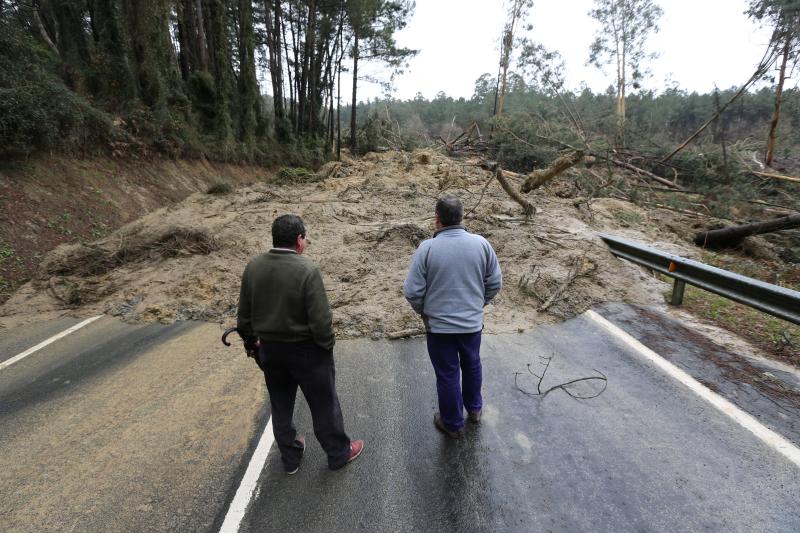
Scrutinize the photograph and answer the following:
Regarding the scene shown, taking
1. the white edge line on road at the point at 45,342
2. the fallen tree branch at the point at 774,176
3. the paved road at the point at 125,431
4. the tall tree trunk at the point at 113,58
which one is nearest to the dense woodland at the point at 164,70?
the tall tree trunk at the point at 113,58

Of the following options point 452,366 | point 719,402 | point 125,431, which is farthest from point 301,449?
point 719,402

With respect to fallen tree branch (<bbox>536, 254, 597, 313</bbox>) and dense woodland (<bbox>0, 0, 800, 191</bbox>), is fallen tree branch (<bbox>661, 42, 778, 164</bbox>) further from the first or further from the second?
fallen tree branch (<bbox>536, 254, 597, 313</bbox>)

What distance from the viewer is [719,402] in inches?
130

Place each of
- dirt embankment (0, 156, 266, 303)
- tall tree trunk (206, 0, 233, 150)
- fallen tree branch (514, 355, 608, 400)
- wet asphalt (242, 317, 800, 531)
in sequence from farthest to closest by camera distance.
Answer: tall tree trunk (206, 0, 233, 150), dirt embankment (0, 156, 266, 303), fallen tree branch (514, 355, 608, 400), wet asphalt (242, 317, 800, 531)

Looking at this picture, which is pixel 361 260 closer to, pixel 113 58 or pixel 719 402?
pixel 719 402

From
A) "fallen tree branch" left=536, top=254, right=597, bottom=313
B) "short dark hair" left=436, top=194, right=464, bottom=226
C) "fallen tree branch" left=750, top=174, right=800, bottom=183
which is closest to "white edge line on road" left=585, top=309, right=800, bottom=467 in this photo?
"fallen tree branch" left=536, top=254, right=597, bottom=313

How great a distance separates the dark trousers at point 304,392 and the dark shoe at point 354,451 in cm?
3

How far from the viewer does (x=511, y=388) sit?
3.75 meters

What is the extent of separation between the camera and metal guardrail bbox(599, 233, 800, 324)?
3902 millimetres

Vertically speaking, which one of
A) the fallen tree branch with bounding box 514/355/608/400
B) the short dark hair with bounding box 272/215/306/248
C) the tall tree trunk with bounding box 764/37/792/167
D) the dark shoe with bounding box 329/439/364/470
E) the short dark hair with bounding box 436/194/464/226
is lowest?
the dark shoe with bounding box 329/439/364/470

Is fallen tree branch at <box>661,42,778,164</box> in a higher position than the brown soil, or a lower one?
higher

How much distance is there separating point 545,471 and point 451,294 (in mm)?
1427

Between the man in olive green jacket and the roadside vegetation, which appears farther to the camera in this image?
the roadside vegetation

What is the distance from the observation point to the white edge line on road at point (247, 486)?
96.0 inches
